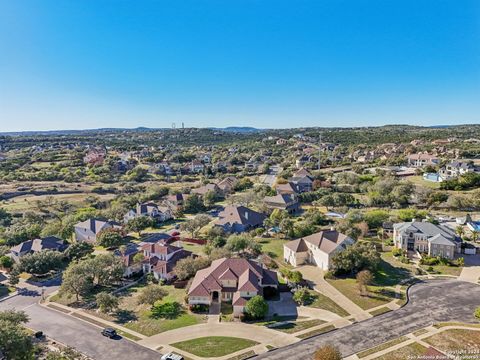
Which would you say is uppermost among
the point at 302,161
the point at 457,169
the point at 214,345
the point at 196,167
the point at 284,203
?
the point at 457,169

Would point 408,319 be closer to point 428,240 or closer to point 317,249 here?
point 317,249

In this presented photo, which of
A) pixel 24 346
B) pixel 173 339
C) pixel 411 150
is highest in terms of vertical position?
pixel 411 150

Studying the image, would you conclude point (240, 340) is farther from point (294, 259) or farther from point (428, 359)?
point (294, 259)

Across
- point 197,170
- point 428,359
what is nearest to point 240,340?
point 428,359

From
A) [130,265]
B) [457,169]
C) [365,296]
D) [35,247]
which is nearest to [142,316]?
[130,265]

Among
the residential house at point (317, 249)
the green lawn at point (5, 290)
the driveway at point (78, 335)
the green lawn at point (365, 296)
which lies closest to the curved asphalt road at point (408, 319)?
the green lawn at point (365, 296)

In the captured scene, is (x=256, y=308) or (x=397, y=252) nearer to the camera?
(x=256, y=308)

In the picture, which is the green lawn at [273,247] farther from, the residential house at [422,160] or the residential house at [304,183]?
the residential house at [422,160]
